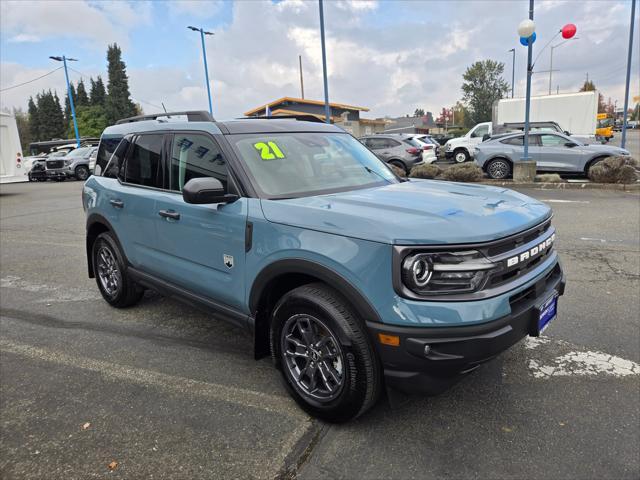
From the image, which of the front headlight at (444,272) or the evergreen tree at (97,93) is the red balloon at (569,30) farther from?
the evergreen tree at (97,93)

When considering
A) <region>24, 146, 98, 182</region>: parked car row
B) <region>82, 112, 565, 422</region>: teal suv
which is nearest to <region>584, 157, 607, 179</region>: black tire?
<region>82, 112, 565, 422</region>: teal suv

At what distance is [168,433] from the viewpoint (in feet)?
8.95

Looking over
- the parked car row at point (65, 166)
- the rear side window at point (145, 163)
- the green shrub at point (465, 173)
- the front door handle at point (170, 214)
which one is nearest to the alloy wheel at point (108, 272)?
the rear side window at point (145, 163)

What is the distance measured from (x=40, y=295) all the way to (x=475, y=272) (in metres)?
5.06

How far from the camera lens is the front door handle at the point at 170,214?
11.3ft

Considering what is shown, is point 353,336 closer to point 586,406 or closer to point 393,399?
point 393,399

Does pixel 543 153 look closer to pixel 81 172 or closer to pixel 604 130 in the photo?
pixel 81 172

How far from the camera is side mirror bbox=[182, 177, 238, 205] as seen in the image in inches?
112

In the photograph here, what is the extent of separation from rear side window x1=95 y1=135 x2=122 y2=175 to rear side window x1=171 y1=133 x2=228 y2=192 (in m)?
1.25

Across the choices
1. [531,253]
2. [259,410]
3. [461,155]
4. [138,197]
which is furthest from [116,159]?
[461,155]

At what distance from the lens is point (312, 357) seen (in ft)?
8.98

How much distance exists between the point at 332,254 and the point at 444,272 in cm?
57

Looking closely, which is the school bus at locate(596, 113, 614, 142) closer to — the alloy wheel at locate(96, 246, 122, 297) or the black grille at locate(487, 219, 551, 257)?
the black grille at locate(487, 219, 551, 257)

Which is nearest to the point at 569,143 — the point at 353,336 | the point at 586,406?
the point at 586,406
